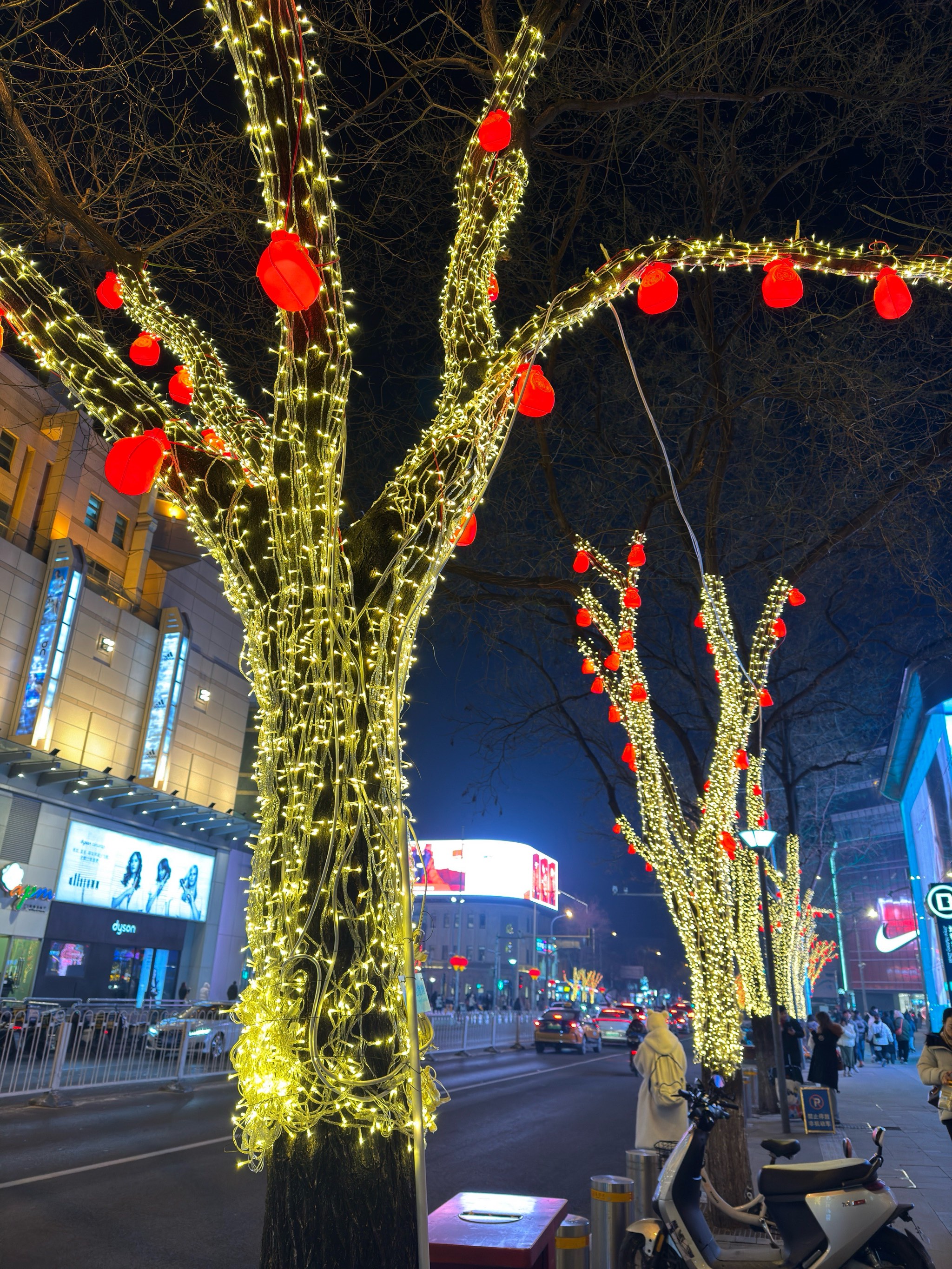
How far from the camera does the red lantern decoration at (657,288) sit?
418 cm

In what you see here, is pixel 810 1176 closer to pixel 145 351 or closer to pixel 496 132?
pixel 496 132

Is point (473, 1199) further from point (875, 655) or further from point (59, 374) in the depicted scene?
point (875, 655)

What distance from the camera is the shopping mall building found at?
23188 millimetres

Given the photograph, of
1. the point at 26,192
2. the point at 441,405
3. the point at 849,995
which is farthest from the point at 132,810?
the point at 849,995

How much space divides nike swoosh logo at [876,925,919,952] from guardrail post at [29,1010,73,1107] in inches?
1286

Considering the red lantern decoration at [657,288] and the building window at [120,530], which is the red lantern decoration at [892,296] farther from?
the building window at [120,530]

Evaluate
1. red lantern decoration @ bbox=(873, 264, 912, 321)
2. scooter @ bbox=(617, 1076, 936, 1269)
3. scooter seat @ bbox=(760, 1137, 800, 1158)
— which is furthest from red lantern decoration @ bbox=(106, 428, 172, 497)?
scooter seat @ bbox=(760, 1137, 800, 1158)

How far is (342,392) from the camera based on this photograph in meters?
3.83

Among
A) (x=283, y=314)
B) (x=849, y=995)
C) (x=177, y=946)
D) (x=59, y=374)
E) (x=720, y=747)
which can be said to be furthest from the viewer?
(x=849, y=995)

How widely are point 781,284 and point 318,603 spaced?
10.2ft

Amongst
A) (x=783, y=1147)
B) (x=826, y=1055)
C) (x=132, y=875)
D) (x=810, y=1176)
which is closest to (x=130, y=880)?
(x=132, y=875)

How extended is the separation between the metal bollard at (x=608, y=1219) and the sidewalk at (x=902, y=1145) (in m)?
2.41

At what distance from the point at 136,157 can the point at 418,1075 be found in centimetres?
585

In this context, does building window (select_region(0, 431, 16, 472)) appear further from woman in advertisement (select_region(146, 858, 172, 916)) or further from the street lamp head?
the street lamp head
